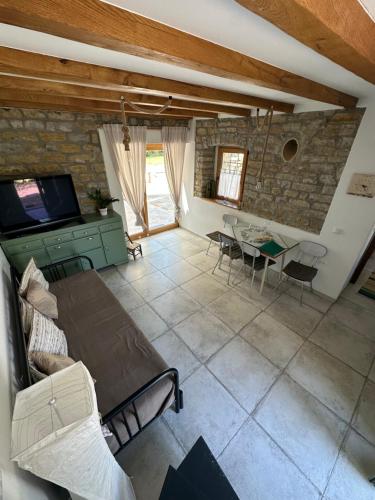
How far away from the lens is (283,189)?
10.3ft

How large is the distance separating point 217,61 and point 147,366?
208 centimetres

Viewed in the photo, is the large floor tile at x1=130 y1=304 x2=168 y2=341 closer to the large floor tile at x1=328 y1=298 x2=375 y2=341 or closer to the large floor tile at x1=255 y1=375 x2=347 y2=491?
the large floor tile at x1=255 y1=375 x2=347 y2=491

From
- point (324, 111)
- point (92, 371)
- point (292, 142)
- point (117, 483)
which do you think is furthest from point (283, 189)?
point (117, 483)

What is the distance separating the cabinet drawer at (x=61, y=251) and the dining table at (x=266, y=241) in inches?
103

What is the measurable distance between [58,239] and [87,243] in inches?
16.3

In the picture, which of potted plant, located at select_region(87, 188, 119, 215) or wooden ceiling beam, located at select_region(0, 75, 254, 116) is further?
potted plant, located at select_region(87, 188, 119, 215)

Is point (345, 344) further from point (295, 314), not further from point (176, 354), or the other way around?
point (176, 354)

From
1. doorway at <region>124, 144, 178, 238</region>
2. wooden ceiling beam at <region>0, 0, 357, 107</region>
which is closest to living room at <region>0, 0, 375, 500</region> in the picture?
wooden ceiling beam at <region>0, 0, 357, 107</region>

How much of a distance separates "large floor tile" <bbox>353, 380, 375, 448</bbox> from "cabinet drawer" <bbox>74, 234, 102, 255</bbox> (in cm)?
378

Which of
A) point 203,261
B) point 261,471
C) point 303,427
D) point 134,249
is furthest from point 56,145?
point 303,427

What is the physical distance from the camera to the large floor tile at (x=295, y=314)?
265 centimetres

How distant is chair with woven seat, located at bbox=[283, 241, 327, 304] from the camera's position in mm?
2908

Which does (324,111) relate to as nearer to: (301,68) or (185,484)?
(301,68)

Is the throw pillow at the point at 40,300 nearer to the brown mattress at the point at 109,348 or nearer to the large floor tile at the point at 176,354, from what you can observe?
the brown mattress at the point at 109,348
